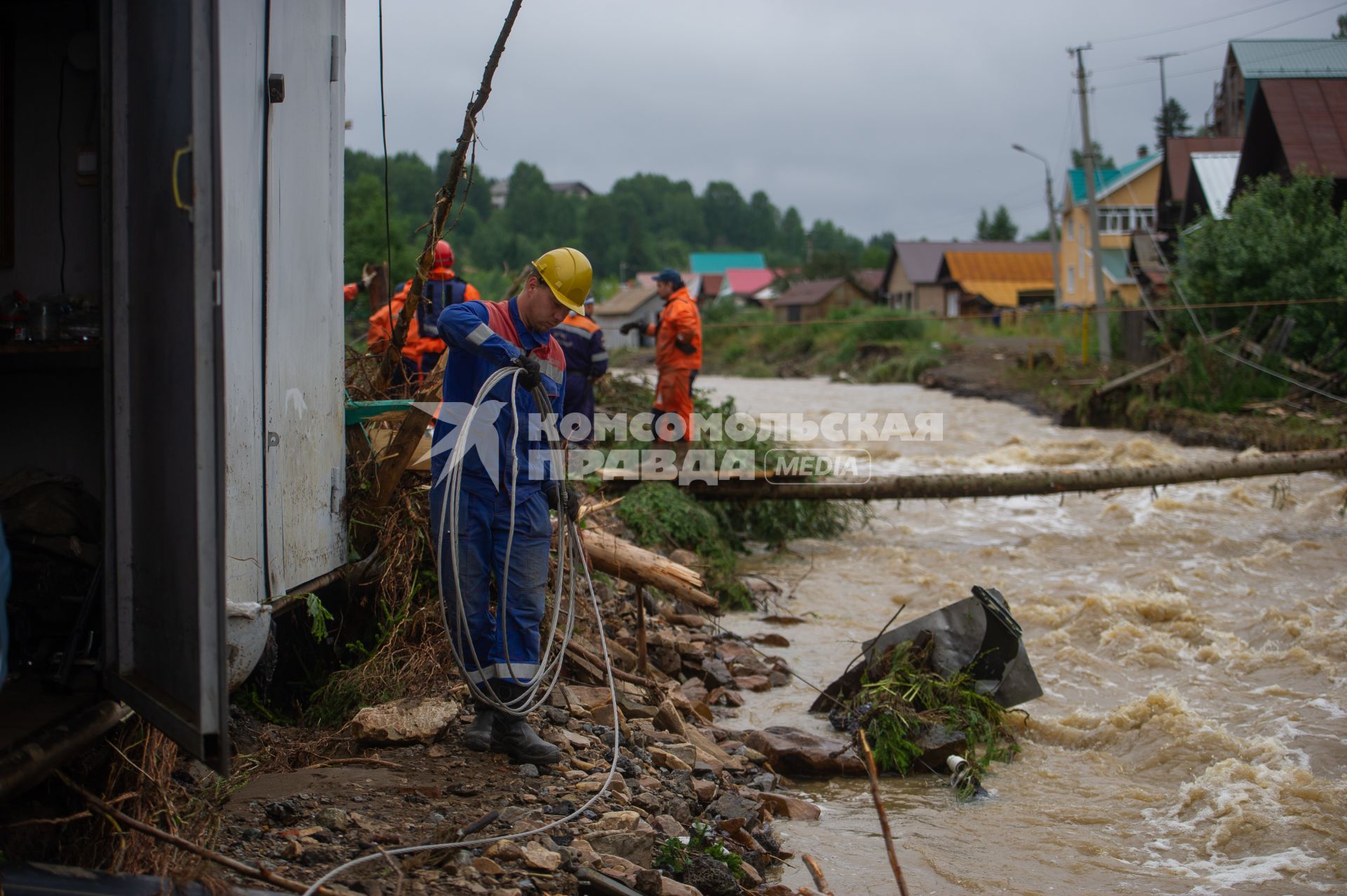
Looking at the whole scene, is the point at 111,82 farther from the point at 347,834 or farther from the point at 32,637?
the point at 347,834

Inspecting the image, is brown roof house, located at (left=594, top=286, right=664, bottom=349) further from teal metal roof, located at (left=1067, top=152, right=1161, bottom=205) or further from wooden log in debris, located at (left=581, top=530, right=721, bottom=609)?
wooden log in debris, located at (left=581, top=530, right=721, bottom=609)

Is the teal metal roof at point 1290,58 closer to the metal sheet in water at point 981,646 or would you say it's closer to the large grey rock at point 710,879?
the metal sheet in water at point 981,646

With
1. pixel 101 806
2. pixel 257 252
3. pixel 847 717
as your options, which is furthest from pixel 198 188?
pixel 847 717

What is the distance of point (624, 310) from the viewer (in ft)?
179

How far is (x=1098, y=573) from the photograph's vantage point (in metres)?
10.3

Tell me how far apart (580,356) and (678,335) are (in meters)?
1.42

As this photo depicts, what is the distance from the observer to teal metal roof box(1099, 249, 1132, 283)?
44.5 m

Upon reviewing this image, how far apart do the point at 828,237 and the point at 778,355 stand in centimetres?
10745

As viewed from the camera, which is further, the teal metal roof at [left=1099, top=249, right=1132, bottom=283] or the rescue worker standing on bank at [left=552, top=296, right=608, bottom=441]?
the teal metal roof at [left=1099, top=249, right=1132, bottom=283]

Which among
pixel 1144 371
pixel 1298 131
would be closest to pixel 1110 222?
pixel 1298 131

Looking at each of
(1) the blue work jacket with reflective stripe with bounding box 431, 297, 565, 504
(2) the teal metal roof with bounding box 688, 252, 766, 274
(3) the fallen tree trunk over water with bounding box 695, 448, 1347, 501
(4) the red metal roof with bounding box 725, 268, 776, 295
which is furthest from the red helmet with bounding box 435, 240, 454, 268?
(2) the teal metal roof with bounding box 688, 252, 766, 274

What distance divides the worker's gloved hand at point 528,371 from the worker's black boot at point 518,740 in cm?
121

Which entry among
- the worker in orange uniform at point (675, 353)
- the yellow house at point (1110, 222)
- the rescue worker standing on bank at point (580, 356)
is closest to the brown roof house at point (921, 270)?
the yellow house at point (1110, 222)

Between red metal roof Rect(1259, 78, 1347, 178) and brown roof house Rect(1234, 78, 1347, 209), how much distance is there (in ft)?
0.05
